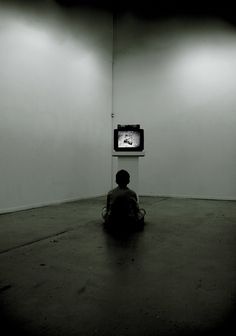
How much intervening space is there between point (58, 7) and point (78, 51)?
33.3 inches

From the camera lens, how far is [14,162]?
4.79 meters

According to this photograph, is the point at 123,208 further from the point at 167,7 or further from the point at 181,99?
the point at 167,7

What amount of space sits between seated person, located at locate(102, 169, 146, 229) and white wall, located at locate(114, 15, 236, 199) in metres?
3.32

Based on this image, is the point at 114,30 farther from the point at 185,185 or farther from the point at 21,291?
the point at 21,291

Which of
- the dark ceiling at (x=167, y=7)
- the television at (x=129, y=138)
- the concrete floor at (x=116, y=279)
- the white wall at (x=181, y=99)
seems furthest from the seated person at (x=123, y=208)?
the dark ceiling at (x=167, y=7)

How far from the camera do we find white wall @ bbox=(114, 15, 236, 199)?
637 centimetres

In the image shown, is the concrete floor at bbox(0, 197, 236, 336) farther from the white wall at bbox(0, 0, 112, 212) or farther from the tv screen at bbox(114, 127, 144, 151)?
the tv screen at bbox(114, 127, 144, 151)

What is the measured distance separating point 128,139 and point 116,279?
11.3 feet

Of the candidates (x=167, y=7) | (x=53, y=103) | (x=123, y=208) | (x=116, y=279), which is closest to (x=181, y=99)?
(x=167, y=7)

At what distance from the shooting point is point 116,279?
6.69ft

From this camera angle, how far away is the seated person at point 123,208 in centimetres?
341

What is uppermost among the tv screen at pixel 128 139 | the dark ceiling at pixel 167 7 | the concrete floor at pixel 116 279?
the dark ceiling at pixel 167 7

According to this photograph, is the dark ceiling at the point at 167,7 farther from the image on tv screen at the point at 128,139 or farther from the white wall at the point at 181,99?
the image on tv screen at the point at 128,139

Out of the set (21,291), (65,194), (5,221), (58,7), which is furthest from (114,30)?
(21,291)
